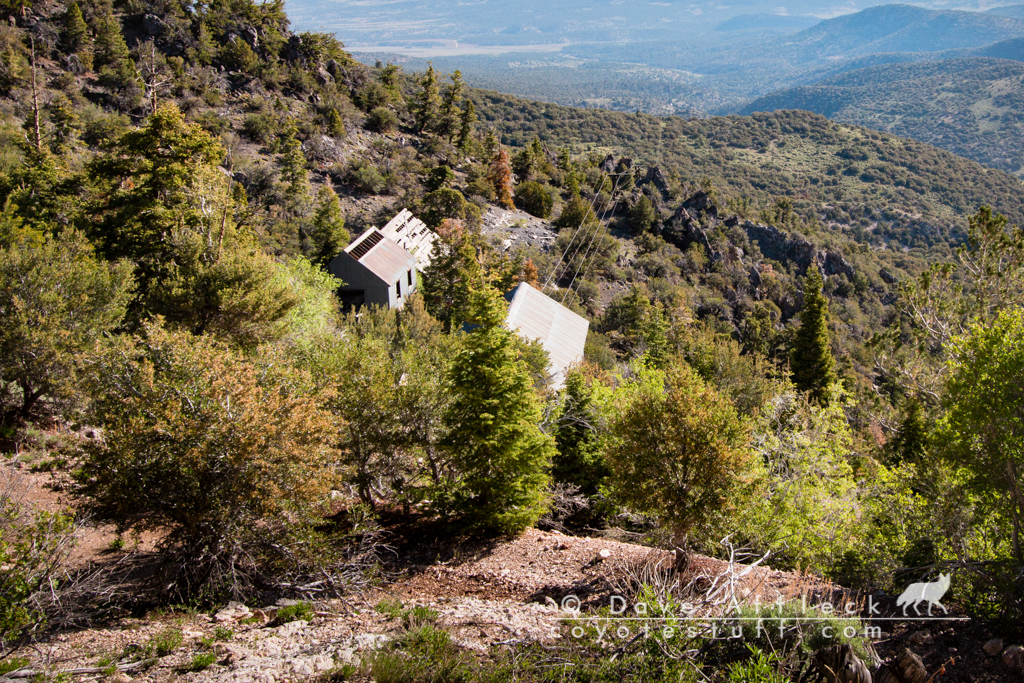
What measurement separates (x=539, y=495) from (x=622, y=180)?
224 ft

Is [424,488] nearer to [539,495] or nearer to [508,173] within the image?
[539,495]

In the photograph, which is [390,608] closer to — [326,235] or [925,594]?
[925,594]

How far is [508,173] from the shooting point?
58.8 metres

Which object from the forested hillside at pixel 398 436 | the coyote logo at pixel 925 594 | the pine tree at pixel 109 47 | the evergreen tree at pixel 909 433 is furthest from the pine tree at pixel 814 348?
the pine tree at pixel 109 47

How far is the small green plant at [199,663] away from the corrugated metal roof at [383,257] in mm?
27383

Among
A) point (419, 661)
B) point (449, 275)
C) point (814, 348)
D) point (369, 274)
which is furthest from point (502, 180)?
point (419, 661)

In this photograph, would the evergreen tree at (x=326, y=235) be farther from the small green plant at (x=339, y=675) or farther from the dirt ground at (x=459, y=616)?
the small green plant at (x=339, y=675)

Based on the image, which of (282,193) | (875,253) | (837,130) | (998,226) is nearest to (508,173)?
(282,193)

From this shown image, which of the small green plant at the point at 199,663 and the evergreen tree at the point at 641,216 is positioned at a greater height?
the evergreen tree at the point at 641,216

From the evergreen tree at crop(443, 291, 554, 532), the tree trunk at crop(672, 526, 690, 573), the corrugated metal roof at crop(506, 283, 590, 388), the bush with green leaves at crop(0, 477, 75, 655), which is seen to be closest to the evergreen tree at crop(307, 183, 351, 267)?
the corrugated metal roof at crop(506, 283, 590, 388)

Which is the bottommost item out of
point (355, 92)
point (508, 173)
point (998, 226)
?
point (998, 226)

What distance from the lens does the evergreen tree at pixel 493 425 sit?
494 inches

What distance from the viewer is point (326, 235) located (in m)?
37.9

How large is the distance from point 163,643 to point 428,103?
204 feet
